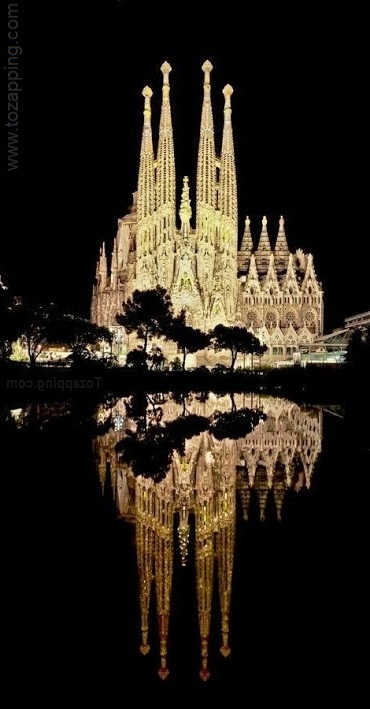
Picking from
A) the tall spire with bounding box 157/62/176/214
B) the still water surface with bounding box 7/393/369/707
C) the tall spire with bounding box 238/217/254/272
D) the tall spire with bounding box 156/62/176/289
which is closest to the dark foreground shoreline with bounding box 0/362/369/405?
the still water surface with bounding box 7/393/369/707

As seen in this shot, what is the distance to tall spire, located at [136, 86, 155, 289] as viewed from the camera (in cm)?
5947

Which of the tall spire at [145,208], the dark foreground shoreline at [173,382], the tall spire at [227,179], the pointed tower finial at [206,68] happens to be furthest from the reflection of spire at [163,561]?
the pointed tower finial at [206,68]

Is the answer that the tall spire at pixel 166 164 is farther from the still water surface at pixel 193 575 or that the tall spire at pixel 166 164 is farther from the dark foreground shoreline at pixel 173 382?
the still water surface at pixel 193 575

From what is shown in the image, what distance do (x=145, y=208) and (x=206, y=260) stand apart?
789 centimetres

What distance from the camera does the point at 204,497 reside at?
773 cm

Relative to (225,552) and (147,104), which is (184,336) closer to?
(147,104)

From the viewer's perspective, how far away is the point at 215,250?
196 feet

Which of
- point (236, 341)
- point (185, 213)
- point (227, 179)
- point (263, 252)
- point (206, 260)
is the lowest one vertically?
point (236, 341)

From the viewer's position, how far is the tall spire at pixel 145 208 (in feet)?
195

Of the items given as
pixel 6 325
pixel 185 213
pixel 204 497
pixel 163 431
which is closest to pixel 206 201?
pixel 185 213

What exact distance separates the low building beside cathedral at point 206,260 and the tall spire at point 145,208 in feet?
0.31

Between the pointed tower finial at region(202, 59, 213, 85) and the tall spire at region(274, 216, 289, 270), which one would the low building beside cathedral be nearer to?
the pointed tower finial at region(202, 59, 213, 85)

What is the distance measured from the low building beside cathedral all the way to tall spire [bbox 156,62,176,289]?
3.6 inches

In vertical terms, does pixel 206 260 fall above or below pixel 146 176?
below
